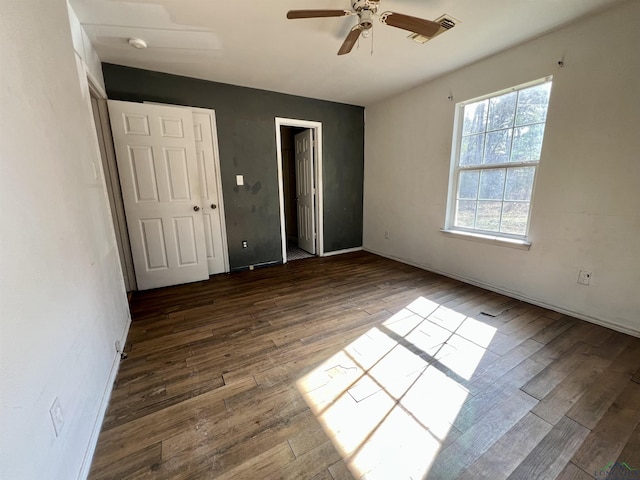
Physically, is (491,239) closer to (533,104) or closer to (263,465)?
(533,104)

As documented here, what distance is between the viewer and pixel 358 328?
2217 millimetres

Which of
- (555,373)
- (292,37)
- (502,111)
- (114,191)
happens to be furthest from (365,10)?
(114,191)

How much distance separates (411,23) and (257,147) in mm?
2440

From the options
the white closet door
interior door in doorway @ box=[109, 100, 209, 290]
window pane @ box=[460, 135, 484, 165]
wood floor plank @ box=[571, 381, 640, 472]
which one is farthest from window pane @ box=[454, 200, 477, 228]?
interior door in doorway @ box=[109, 100, 209, 290]

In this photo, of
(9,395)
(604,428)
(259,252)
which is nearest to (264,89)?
(259,252)

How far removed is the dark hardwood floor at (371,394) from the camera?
3.81 feet

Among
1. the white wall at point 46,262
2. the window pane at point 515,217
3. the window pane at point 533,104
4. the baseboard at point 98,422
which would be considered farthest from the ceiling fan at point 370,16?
the baseboard at point 98,422

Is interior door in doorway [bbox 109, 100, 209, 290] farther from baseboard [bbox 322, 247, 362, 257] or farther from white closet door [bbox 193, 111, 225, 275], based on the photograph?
baseboard [bbox 322, 247, 362, 257]

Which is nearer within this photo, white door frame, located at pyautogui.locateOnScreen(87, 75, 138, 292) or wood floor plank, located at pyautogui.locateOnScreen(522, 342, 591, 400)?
wood floor plank, located at pyautogui.locateOnScreen(522, 342, 591, 400)

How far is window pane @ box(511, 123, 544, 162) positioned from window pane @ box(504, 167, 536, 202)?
0.11 metres

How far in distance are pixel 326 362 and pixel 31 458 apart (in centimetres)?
140

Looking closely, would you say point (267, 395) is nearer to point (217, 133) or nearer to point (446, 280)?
point (446, 280)

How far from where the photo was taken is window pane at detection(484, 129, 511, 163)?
8.80ft

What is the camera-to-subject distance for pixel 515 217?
2701mm
